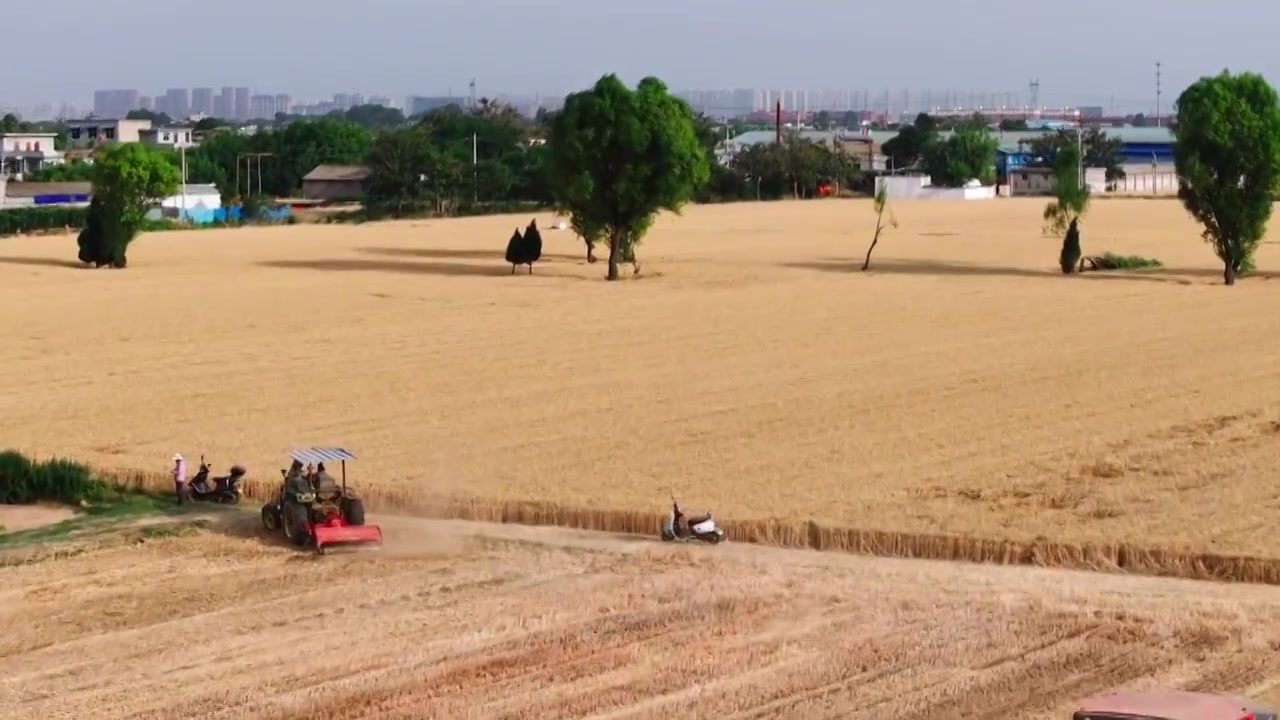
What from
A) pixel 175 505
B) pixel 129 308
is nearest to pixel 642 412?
pixel 175 505

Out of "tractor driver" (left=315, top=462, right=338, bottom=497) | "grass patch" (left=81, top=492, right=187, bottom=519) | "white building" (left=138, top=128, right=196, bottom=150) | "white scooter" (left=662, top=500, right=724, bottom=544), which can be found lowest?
"grass patch" (left=81, top=492, right=187, bottom=519)

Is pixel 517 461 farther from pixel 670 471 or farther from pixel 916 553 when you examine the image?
pixel 916 553

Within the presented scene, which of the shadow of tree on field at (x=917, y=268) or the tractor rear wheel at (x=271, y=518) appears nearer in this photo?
the tractor rear wheel at (x=271, y=518)

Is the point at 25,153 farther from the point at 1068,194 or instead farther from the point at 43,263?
the point at 1068,194

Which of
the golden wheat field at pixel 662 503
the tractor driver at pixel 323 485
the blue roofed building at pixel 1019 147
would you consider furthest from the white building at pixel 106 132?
the tractor driver at pixel 323 485

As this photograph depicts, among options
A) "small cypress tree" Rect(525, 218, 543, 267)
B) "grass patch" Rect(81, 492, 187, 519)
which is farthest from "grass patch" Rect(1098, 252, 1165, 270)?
"grass patch" Rect(81, 492, 187, 519)

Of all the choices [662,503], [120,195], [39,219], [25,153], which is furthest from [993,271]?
[25,153]

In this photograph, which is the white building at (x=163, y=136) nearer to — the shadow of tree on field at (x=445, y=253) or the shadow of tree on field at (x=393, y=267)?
the shadow of tree on field at (x=445, y=253)

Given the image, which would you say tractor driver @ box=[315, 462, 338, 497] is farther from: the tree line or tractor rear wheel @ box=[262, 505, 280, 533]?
the tree line
